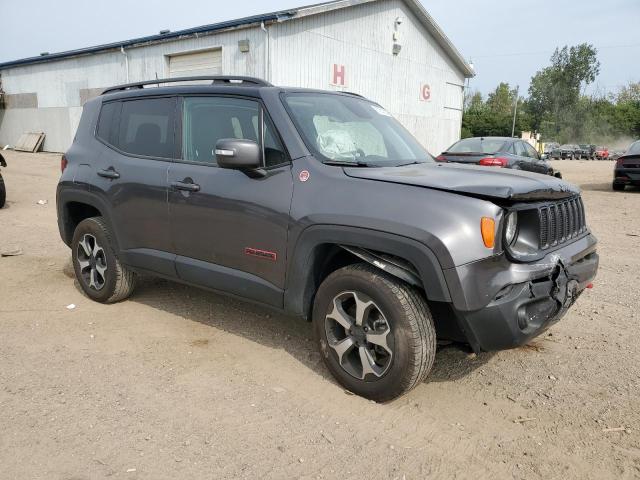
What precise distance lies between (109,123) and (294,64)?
41.5 ft

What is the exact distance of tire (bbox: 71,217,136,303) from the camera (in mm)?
4734

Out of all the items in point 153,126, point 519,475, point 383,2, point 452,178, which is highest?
point 383,2

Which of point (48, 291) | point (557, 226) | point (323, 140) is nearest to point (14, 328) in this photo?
point (48, 291)

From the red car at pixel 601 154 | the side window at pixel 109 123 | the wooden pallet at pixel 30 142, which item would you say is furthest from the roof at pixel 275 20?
the red car at pixel 601 154

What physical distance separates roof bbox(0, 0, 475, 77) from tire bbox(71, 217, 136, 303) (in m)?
12.1

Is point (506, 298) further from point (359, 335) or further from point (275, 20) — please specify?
point (275, 20)

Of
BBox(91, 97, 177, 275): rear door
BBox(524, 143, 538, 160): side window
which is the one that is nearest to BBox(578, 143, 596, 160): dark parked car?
BBox(524, 143, 538, 160): side window

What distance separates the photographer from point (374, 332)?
3158 mm

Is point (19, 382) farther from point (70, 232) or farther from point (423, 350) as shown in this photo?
point (423, 350)

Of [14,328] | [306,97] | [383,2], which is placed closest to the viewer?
[306,97]

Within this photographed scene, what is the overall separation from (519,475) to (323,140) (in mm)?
2280

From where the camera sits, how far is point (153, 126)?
439cm

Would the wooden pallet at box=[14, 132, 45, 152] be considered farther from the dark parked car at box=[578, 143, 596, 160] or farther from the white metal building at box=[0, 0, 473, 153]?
the dark parked car at box=[578, 143, 596, 160]

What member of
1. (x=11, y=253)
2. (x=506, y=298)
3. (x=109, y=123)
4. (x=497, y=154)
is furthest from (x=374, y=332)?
(x=497, y=154)
